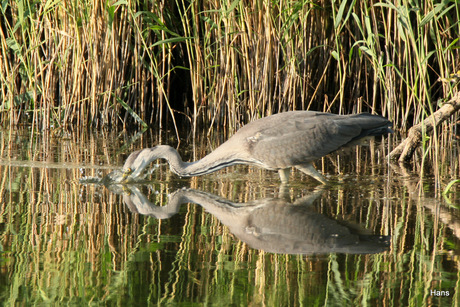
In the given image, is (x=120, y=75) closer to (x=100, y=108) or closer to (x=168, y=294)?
(x=100, y=108)

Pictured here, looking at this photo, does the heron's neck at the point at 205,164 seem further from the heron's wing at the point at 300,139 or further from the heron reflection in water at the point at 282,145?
the heron's wing at the point at 300,139

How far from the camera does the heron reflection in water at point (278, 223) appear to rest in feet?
12.9

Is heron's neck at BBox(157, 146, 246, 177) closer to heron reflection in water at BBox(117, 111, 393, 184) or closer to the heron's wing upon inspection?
heron reflection in water at BBox(117, 111, 393, 184)

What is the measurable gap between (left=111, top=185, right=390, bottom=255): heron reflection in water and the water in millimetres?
12

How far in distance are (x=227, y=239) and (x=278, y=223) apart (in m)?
0.56

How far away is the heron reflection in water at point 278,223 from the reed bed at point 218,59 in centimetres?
288

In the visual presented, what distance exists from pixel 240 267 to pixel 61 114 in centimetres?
627

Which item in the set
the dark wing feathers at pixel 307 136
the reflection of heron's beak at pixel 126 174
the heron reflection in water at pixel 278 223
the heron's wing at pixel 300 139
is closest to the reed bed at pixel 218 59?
the dark wing feathers at pixel 307 136

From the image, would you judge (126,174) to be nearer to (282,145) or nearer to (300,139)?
(282,145)

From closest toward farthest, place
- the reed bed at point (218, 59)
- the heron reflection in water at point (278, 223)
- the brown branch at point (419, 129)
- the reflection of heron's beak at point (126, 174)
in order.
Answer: the heron reflection in water at point (278, 223) → the reflection of heron's beak at point (126, 174) → the brown branch at point (419, 129) → the reed bed at point (218, 59)

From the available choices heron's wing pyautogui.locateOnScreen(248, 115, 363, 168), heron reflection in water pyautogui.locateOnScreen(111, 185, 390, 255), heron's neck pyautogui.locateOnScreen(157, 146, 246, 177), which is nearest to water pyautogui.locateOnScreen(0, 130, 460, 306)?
heron reflection in water pyautogui.locateOnScreen(111, 185, 390, 255)

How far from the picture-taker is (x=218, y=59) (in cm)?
877

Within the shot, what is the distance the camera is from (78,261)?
3.54m

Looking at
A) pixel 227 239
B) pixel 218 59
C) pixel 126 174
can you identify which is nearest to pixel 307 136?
pixel 126 174
